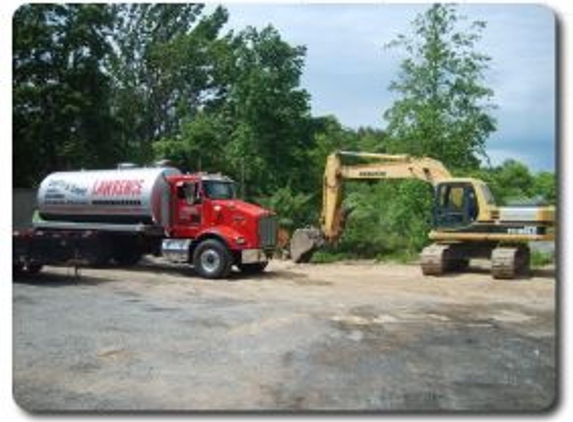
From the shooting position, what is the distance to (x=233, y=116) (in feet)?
20.1

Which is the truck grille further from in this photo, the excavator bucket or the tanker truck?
the excavator bucket

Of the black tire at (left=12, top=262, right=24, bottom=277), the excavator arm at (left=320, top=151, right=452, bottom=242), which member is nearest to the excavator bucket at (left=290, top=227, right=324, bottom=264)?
the excavator arm at (left=320, top=151, right=452, bottom=242)

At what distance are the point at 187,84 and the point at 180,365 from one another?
6.01ft

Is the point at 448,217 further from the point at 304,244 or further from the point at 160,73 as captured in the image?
the point at 160,73

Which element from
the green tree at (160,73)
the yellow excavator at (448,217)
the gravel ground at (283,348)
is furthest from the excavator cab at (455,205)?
the green tree at (160,73)

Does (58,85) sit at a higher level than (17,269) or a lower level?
higher

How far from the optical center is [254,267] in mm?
8000

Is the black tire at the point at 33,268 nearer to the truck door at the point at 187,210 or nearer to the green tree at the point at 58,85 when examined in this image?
the green tree at the point at 58,85

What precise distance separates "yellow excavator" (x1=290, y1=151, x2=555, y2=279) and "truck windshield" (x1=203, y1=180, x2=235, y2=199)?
0.76m

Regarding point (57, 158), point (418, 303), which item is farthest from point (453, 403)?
point (57, 158)

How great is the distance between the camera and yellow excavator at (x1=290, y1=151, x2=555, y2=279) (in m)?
6.67

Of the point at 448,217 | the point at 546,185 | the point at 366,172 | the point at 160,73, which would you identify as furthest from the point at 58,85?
the point at 448,217

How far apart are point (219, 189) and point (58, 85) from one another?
6.47ft

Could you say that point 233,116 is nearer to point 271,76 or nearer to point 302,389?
point 271,76
